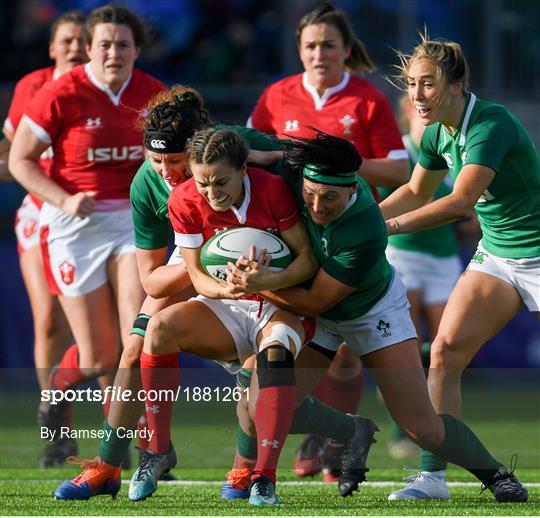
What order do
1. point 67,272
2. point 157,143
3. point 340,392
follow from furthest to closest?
A: point 67,272, point 340,392, point 157,143

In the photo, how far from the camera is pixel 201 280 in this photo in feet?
17.9

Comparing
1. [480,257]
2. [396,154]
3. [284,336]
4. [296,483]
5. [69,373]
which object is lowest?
[296,483]

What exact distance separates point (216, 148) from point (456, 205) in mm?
1124

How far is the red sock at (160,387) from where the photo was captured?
545 centimetres

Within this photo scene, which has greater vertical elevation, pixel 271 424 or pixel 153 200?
pixel 153 200

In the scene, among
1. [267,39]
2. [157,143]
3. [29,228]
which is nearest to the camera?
[157,143]

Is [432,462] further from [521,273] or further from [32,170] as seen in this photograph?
[32,170]

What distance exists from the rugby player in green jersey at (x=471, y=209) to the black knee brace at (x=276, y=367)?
80 centimetres

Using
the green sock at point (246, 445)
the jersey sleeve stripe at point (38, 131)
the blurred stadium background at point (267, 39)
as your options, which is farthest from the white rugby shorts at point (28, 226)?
the blurred stadium background at point (267, 39)

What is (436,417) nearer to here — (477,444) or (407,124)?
(477,444)

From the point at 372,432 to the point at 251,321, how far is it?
80cm

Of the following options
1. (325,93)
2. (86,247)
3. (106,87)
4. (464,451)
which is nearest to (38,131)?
(106,87)

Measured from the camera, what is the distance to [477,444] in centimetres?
570

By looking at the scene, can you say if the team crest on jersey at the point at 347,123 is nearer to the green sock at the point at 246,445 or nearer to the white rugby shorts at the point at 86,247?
the white rugby shorts at the point at 86,247
